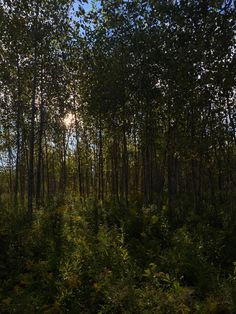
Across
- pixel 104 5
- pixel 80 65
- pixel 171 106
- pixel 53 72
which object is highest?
pixel 104 5

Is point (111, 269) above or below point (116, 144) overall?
below

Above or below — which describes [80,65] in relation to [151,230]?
above

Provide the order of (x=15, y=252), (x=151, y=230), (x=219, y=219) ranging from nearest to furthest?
(x=15, y=252), (x=151, y=230), (x=219, y=219)

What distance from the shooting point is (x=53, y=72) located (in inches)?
687

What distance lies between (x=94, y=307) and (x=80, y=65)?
15026 mm

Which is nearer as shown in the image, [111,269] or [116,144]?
[111,269]

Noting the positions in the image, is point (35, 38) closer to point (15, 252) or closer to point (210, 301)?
point (15, 252)

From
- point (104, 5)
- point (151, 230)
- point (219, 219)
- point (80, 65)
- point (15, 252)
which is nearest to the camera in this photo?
point (15, 252)

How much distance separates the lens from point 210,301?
6961mm

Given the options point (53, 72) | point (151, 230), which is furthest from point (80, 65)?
point (151, 230)

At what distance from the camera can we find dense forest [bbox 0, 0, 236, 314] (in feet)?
25.9

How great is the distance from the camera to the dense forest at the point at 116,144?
7.90 m

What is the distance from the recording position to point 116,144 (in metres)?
24.2

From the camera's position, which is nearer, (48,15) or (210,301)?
(210,301)
